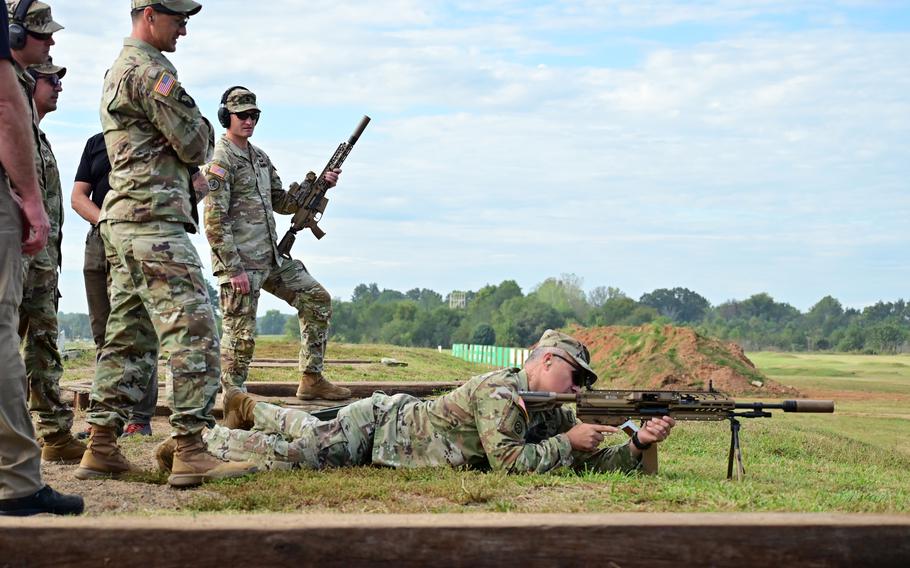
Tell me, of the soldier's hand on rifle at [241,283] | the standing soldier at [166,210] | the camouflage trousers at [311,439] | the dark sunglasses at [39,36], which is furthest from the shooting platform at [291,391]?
the dark sunglasses at [39,36]

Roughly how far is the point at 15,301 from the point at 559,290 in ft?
216

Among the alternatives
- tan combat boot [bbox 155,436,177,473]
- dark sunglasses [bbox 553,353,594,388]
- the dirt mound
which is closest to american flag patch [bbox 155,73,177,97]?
tan combat boot [bbox 155,436,177,473]

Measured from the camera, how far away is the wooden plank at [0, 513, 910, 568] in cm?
308

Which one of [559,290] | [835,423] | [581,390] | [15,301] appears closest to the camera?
[15,301]

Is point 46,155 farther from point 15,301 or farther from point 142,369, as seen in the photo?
point 15,301

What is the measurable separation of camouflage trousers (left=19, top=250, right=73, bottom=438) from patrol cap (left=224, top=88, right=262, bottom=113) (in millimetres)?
2435

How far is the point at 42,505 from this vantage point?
434 cm

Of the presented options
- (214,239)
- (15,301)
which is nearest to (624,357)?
(214,239)

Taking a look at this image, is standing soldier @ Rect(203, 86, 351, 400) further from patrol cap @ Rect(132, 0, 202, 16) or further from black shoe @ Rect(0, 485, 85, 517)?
black shoe @ Rect(0, 485, 85, 517)

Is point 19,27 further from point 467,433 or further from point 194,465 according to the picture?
point 467,433

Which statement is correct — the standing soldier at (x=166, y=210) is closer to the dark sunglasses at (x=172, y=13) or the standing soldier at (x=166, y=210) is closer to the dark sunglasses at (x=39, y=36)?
the dark sunglasses at (x=172, y=13)

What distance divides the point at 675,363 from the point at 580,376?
56.2 ft

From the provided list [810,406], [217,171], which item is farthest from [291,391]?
[810,406]

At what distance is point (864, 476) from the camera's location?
24.0 feet
